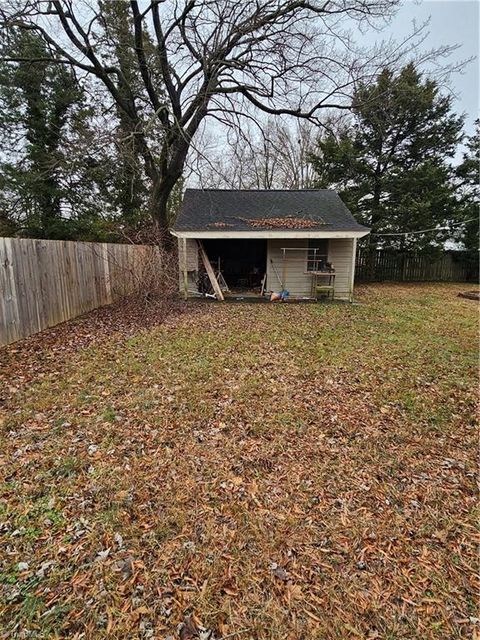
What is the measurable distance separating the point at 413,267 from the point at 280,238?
1141 cm

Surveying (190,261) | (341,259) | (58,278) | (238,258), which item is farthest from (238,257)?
(58,278)

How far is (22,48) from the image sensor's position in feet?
35.5

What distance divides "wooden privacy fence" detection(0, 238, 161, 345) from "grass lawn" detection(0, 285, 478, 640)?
0.92 m

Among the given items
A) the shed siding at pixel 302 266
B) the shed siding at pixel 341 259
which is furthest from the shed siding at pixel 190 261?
the shed siding at pixel 341 259

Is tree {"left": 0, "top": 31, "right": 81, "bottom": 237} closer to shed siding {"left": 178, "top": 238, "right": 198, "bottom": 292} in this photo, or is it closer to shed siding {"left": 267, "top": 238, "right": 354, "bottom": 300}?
shed siding {"left": 178, "top": 238, "right": 198, "bottom": 292}

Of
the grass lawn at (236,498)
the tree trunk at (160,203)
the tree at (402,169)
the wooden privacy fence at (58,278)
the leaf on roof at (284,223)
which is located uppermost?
the tree at (402,169)

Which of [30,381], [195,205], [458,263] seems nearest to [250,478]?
[30,381]

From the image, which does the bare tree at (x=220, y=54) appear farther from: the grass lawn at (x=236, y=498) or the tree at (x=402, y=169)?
the grass lawn at (x=236, y=498)

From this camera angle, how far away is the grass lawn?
1.68 metres

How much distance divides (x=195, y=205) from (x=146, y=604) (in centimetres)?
1262

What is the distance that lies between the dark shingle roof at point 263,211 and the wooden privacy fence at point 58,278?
2534 millimetres

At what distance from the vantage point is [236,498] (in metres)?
2.43

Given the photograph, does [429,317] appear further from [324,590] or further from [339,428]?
[324,590]

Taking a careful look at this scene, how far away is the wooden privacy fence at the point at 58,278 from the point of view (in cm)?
532
